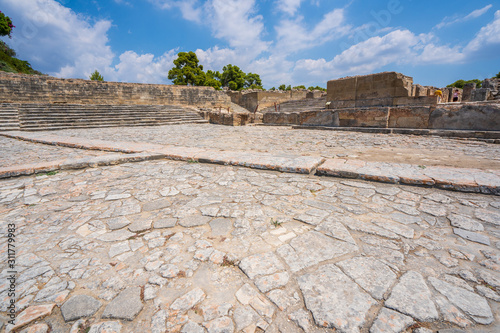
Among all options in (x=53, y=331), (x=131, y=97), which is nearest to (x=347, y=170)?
(x=53, y=331)

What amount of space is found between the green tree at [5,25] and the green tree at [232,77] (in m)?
27.2

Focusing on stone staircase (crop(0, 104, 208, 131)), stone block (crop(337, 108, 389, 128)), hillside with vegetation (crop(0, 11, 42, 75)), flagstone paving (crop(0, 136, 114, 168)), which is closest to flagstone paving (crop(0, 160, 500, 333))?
flagstone paving (crop(0, 136, 114, 168))

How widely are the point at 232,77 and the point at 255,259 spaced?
131ft

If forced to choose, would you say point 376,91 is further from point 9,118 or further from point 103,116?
point 9,118

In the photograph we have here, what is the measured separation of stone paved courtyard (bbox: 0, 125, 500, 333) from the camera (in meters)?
0.96

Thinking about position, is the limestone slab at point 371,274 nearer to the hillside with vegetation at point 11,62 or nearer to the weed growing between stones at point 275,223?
the weed growing between stones at point 275,223

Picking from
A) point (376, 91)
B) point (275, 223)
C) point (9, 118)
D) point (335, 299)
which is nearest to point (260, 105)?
point (376, 91)

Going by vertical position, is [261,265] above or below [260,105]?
below

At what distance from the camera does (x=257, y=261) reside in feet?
4.23

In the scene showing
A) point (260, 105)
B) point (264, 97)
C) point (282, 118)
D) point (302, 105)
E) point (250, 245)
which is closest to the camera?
point (250, 245)

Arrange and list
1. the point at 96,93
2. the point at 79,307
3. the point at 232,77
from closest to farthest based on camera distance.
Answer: the point at 79,307, the point at 96,93, the point at 232,77

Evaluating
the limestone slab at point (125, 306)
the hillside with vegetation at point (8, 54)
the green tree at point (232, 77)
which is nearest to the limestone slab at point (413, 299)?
the limestone slab at point (125, 306)

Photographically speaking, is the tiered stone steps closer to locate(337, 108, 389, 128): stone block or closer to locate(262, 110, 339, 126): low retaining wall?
locate(262, 110, 339, 126): low retaining wall

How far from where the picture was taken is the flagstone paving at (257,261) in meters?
0.96
